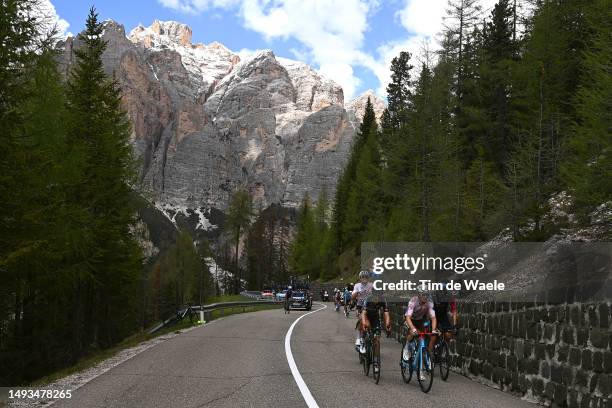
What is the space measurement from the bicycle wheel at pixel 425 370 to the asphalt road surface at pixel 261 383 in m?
0.15

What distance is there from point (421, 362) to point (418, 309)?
1.17 m

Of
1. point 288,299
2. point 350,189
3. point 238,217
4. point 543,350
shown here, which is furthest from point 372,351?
point 238,217

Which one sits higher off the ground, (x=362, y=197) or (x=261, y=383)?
(x=362, y=197)

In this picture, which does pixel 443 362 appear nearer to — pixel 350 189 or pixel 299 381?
pixel 299 381

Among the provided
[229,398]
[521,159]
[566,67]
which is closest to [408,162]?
[521,159]

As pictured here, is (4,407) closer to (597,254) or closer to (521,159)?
(597,254)

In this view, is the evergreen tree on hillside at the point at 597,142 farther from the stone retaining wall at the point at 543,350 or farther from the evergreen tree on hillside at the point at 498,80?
the evergreen tree on hillside at the point at 498,80

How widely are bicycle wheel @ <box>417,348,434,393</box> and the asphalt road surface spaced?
149 mm

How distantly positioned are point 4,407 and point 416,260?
18781 mm

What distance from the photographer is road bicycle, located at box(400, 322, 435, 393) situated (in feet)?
30.5

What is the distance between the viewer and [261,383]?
9680mm

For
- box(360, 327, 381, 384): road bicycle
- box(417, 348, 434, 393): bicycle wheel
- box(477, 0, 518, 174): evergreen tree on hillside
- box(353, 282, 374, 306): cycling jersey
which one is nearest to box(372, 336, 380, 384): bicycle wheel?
box(360, 327, 381, 384): road bicycle

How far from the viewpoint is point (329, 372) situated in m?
11.3

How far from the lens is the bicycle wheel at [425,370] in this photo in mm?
9258
